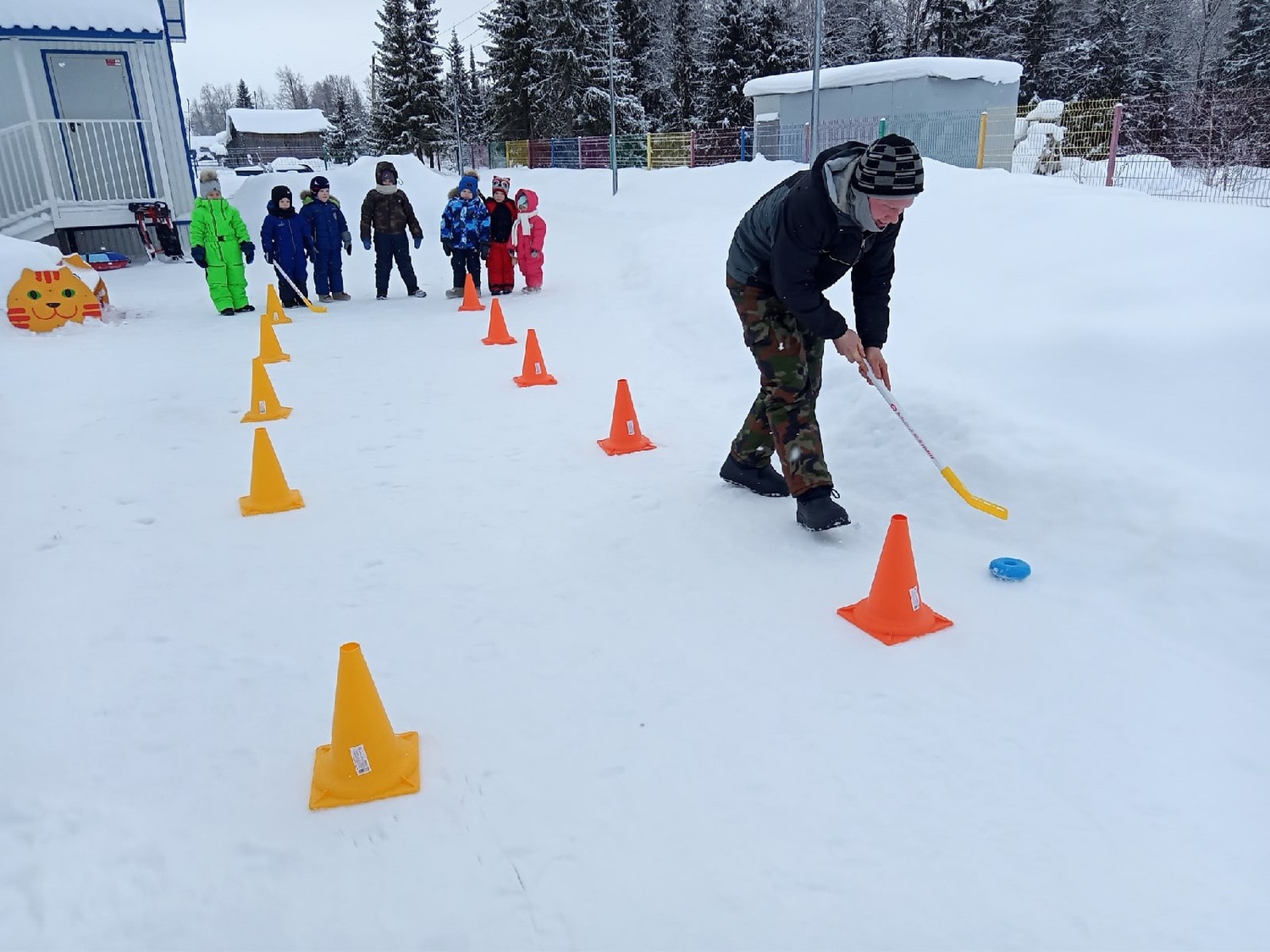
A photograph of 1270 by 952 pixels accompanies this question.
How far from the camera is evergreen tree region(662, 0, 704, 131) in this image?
36312 mm

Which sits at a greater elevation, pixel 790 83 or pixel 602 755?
pixel 790 83

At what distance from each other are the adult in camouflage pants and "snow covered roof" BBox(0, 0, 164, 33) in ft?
44.8

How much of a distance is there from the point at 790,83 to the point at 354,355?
1827 centimetres

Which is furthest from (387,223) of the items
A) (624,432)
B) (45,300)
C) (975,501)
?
(975,501)

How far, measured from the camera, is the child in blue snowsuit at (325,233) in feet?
34.5

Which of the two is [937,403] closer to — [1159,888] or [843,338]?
[843,338]

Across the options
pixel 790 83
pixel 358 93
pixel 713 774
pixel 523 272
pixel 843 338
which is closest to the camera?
pixel 713 774

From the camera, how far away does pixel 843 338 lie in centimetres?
359

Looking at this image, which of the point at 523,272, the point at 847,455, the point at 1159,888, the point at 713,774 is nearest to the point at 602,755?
the point at 713,774

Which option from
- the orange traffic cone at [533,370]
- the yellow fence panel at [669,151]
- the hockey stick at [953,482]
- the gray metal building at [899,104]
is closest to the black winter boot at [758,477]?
the hockey stick at [953,482]

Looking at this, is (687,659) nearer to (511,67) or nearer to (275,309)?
(275,309)

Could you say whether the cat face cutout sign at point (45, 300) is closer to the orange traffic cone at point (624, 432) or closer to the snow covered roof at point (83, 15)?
the snow covered roof at point (83, 15)

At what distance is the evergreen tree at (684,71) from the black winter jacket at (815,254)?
34.1 metres

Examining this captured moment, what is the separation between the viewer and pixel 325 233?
419 inches
